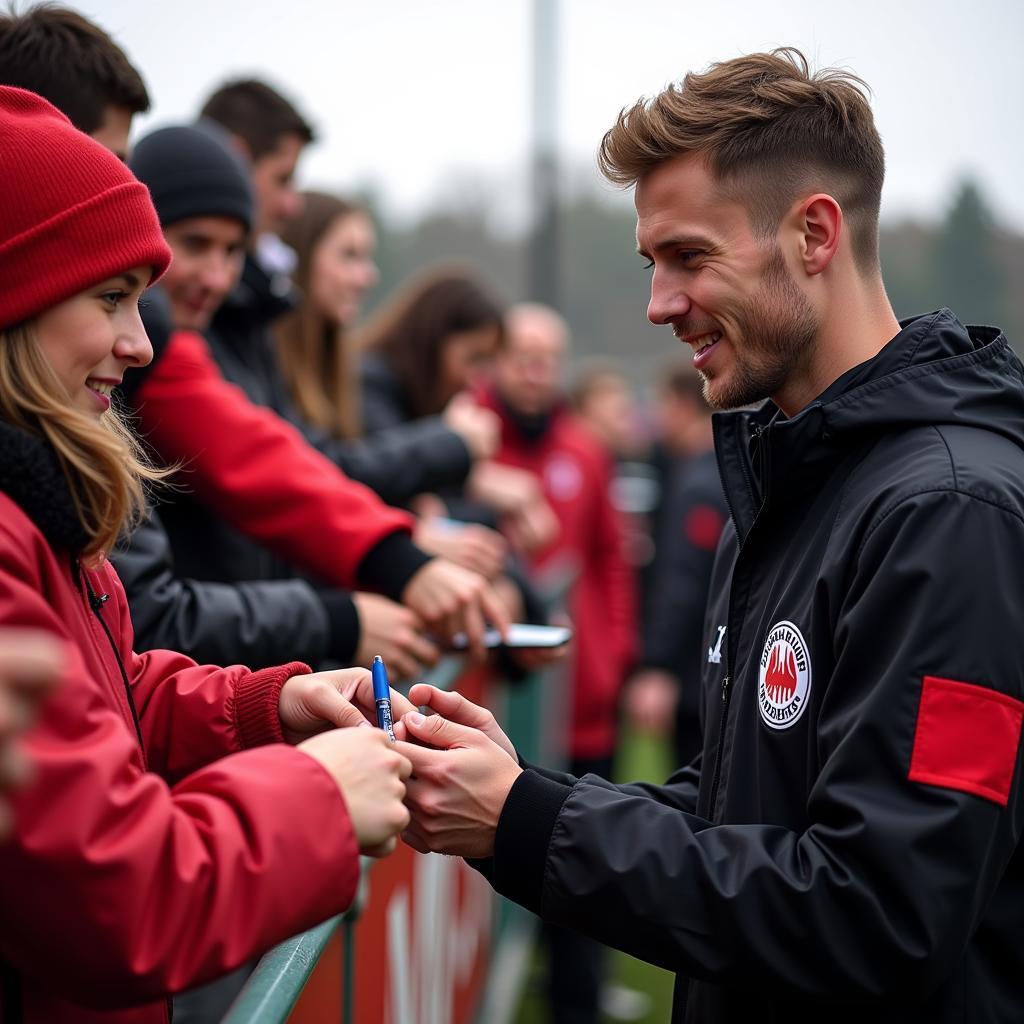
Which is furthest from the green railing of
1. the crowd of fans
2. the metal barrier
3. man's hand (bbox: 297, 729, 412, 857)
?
man's hand (bbox: 297, 729, 412, 857)

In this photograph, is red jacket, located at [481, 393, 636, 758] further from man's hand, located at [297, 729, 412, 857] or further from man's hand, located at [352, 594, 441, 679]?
man's hand, located at [297, 729, 412, 857]

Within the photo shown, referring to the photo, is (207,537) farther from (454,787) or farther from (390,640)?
(454,787)

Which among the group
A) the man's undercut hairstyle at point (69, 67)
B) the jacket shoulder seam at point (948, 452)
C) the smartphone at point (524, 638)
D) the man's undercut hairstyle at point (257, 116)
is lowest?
the smartphone at point (524, 638)

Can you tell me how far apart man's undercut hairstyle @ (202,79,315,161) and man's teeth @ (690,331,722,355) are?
240 cm

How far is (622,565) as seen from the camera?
668 centimetres

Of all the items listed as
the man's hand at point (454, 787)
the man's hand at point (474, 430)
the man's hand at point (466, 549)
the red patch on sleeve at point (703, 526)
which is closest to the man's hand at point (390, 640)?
the man's hand at point (466, 549)

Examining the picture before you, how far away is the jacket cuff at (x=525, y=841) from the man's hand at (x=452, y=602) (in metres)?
1.18

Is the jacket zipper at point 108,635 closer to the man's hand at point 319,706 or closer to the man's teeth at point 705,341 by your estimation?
the man's hand at point 319,706

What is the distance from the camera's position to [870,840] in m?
1.50

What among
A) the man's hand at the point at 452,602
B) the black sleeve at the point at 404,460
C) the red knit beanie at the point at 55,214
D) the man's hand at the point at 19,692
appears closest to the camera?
the man's hand at the point at 19,692

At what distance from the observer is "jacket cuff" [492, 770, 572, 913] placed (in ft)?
5.57

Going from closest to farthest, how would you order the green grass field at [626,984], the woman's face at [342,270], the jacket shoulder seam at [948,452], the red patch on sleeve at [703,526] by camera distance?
the jacket shoulder seam at [948,452]
the woman's face at [342,270]
the green grass field at [626,984]
the red patch on sleeve at [703,526]

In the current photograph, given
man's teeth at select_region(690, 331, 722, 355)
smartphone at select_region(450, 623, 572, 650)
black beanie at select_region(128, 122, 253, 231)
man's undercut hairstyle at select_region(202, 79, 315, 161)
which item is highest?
man's undercut hairstyle at select_region(202, 79, 315, 161)

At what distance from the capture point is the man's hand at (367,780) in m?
1.40
